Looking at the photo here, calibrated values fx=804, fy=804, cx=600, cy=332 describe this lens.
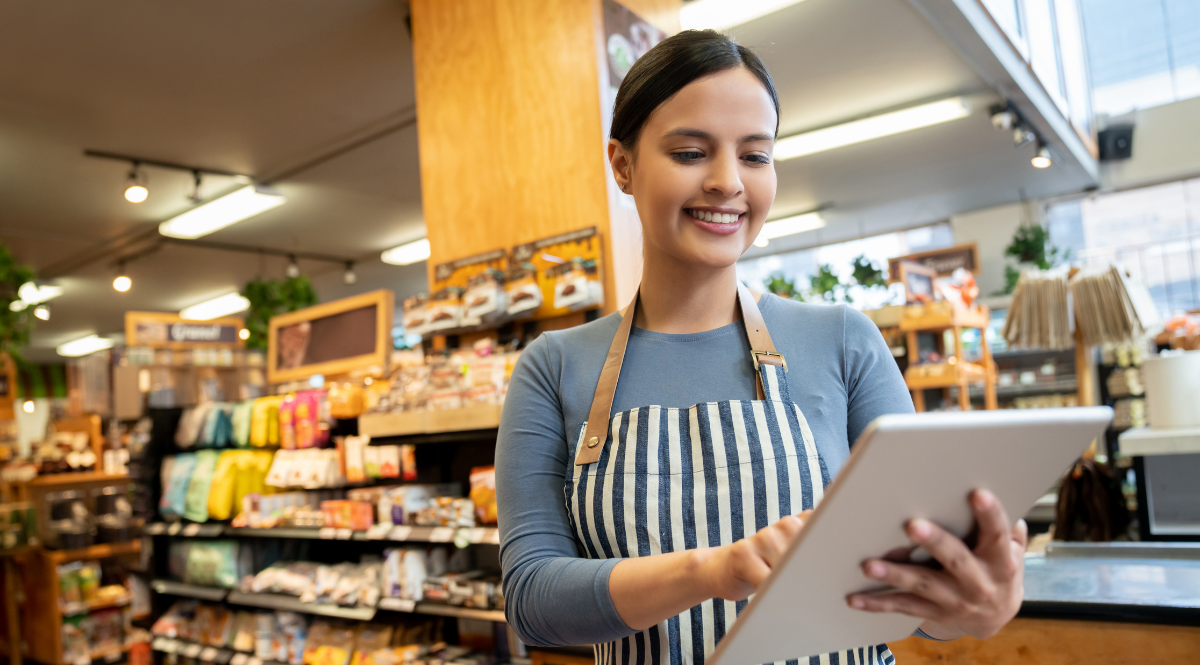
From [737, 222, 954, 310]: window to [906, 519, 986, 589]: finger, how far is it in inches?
371

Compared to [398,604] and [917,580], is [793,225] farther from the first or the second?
[917,580]

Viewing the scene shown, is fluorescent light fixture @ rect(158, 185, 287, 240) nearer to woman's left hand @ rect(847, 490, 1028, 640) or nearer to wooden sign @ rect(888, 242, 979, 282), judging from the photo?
wooden sign @ rect(888, 242, 979, 282)

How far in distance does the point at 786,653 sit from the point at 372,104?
18.1 feet

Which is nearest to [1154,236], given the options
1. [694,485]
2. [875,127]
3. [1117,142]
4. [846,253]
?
[1117,142]

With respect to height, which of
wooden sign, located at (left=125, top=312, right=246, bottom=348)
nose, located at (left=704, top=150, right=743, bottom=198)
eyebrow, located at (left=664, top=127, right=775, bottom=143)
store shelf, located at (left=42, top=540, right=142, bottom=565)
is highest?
wooden sign, located at (left=125, top=312, right=246, bottom=348)

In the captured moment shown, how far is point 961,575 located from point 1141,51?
1019 cm

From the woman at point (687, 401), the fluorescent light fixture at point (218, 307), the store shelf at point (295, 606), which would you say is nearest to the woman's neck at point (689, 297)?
the woman at point (687, 401)

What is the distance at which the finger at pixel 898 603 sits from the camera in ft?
2.51

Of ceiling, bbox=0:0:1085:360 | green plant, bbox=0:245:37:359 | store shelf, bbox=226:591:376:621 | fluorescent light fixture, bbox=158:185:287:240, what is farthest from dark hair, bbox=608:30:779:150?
green plant, bbox=0:245:37:359

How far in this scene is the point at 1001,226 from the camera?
10.1 meters

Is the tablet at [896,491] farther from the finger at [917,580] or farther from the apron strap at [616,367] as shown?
the apron strap at [616,367]

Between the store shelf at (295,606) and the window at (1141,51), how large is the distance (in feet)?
30.7

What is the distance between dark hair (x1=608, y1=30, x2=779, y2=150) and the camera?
1.09 m

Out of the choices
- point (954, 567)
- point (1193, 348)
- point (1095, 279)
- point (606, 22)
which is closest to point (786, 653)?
point (954, 567)
